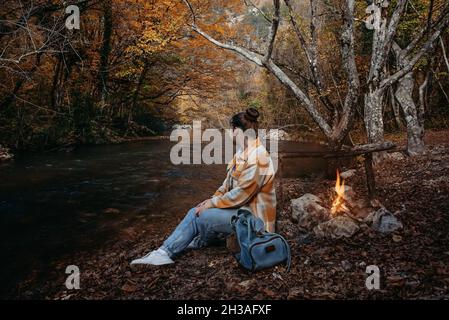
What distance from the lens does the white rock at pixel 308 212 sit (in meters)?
5.30

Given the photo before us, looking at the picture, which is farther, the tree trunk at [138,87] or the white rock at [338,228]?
the tree trunk at [138,87]

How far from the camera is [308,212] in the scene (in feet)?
17.8

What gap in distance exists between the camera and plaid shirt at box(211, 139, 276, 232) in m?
3.95

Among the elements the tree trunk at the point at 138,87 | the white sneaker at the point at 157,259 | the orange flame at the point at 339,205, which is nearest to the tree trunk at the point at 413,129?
the orange flame at the point at 339,205

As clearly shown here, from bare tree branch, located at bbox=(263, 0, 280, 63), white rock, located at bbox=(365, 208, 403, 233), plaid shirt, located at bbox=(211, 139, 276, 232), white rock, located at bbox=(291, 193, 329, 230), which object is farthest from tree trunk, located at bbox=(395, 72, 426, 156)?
plaid shirt, located at bbox=(211, 139, 276, 232)

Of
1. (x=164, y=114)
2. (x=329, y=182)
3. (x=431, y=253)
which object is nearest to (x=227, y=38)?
(x=329, y=182)

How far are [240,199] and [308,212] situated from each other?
6.24ft

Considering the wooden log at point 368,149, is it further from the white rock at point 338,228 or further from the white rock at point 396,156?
the white rock at point 396,156

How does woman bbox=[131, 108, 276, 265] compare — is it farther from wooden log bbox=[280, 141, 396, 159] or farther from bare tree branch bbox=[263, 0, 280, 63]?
bare tree branch bbox=[263, 0, 280, 63]

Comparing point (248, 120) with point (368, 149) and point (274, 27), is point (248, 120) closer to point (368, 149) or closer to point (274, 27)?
point (368, 149)

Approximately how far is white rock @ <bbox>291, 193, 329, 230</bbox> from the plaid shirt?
1395mm

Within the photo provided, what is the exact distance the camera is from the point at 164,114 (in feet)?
87.8

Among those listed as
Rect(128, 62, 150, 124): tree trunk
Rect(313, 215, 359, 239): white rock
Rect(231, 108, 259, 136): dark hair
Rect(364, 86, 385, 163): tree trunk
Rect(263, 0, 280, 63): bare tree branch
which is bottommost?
Rect(313, 215, 359, 239): white rock

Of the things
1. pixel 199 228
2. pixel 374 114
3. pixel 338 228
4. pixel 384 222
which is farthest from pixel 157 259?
pixel 374 114
